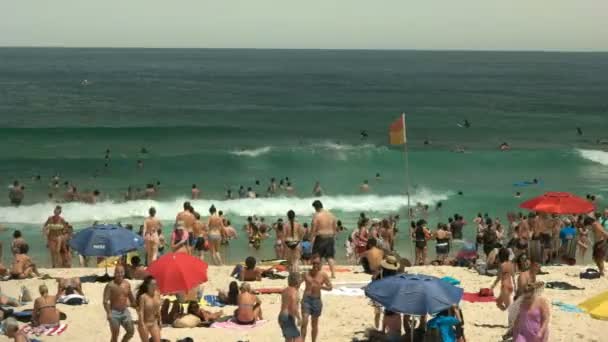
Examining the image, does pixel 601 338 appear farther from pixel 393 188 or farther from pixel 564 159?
pixel 564 159

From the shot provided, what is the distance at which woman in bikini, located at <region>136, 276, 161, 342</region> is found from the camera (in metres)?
8.73

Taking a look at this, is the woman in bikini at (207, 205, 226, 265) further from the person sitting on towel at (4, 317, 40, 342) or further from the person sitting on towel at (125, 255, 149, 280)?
the person sitting on towel at (4, 317, 40, 342)

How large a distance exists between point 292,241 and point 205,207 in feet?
43.1

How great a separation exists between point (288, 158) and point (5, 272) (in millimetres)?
24153

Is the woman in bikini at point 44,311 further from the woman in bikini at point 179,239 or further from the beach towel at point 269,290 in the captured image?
the woman in bikini at point 179,239

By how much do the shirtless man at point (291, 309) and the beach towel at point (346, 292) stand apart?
11.7ft

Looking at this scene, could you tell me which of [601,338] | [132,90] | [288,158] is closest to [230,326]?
[601,338]

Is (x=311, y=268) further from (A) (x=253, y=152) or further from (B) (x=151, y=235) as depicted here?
(A) (x=253, y=152)

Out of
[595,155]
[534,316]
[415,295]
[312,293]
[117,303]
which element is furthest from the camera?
[595,155]

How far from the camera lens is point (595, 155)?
38.3 meters

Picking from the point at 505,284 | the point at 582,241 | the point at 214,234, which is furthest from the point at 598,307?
the point at 582,241

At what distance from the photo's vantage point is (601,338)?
10242 mm

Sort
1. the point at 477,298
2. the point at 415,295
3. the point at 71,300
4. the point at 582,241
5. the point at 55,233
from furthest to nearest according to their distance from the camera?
the point at 582,241 → the point at 55,233 → the point at 477,298 → the point at 71,300 → the point at 415,295

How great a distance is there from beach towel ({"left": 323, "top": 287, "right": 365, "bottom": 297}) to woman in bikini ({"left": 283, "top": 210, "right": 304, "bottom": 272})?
94cm
